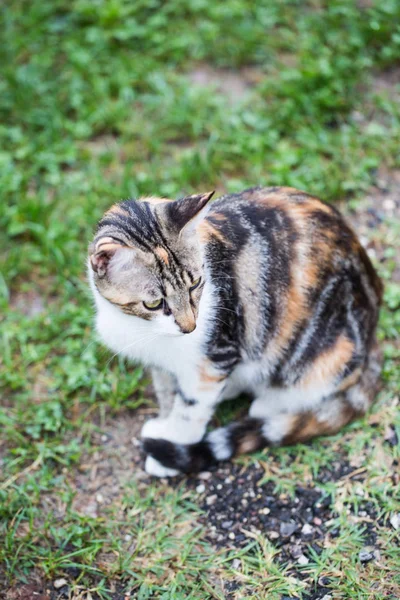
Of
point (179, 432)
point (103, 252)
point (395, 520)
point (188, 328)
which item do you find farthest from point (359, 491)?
point (103, 252)

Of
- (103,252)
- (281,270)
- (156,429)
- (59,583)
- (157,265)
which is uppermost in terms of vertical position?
(103,252)

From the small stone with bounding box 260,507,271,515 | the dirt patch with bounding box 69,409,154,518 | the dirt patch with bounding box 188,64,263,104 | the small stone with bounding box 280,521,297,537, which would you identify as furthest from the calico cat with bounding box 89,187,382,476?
the dirt patch with bounding box 188,64,263,104

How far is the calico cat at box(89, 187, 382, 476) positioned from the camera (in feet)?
8.70

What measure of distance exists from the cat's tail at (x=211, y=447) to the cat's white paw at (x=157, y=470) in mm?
84

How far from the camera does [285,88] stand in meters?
4.76

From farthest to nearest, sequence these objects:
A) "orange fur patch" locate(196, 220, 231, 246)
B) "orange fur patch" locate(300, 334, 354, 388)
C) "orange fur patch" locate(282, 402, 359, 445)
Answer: "orange fur patch" locate(282, 402, 359, 445), "orange fur patch" locate(300, 334, 354, 388), "orange fur patch" locate(196, 220, 231, 246)

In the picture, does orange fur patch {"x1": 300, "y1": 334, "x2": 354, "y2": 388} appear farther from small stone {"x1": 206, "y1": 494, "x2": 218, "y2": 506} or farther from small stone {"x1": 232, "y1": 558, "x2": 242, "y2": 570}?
small stone {"x1": 232, "y1": 558, "x2": 242, "y2": 570}

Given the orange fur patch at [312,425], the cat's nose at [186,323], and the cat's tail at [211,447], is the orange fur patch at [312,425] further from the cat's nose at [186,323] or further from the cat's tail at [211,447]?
the cat's nose at [186,323]

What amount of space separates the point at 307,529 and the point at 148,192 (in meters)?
2.39

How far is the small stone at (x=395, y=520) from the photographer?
299cm

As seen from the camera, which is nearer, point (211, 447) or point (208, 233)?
point (208, 233)

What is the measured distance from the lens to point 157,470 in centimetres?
329

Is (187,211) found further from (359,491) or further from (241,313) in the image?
(359,491)

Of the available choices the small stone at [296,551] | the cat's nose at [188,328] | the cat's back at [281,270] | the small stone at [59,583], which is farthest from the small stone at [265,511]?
the cat's nose at [188,328]
